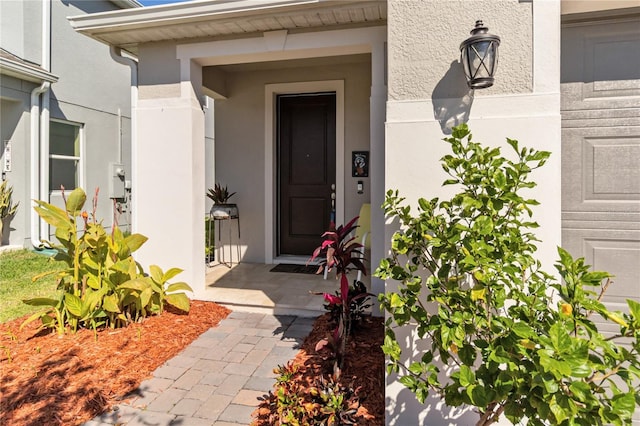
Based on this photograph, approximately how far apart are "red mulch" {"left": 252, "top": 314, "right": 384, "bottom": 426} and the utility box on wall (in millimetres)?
8399

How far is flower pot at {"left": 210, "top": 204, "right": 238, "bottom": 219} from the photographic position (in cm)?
584

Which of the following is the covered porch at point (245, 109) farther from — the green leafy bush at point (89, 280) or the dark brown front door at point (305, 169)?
the green leafy bush at point (89, 280)

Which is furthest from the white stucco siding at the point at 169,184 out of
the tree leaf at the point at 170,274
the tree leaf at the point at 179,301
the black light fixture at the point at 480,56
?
the black light fixture at the point at 480,56

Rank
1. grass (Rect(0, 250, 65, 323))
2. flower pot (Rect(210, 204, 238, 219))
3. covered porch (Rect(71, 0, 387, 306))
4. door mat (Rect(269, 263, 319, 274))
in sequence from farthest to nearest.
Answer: flower pot (Rect(210, 204, 238, 219))
door mat (Rect(269, 263, 319, 274))
grass (Rect(0, 250, 65, 323))
covered porch (Rect(71, 0, 387, 306))

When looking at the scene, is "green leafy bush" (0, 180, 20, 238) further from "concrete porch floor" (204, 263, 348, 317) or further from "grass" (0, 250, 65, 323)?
"concrete porch floor" (204, 263, 348, 317)

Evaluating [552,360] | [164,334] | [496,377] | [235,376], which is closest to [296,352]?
[235,376]

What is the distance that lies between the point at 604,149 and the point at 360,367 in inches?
91.9

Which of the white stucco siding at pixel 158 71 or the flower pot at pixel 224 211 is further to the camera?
the flower pot at pixel 224 211

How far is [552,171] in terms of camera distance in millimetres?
2197

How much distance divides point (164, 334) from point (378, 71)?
128 inches

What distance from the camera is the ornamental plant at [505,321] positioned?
136 cm

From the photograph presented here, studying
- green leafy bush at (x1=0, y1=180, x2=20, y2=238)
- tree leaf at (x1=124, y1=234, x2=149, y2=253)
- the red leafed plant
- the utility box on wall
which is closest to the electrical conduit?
green leafy bush at (x1=0, y1=180, x2=20, y2=238)

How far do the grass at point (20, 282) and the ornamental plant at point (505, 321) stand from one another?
3676 mm

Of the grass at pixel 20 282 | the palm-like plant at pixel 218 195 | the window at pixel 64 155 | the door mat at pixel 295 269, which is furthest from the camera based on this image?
the window at pixel 64 155
